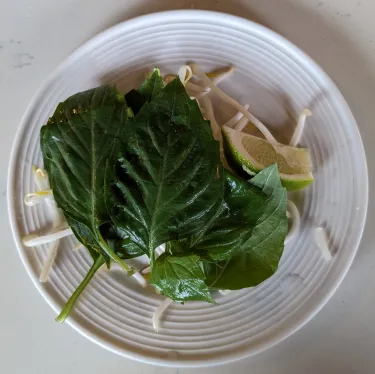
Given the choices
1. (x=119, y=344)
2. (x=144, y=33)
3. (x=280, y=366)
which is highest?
(x=144, y=33)

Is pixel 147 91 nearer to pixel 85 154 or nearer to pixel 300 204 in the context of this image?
pixel 85 154

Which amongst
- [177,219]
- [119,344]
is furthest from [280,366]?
[177,219]

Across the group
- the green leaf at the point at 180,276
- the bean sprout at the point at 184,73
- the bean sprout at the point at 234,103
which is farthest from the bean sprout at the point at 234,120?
the green leaf at the point at 180,276

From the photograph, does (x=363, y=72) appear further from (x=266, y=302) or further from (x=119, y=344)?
(x=119, y=344)

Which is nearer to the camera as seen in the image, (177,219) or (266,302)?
(177,219)

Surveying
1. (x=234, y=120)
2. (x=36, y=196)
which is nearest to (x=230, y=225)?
(x=234, y=120)

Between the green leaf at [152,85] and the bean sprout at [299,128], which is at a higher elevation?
the green leaf at [152,85]

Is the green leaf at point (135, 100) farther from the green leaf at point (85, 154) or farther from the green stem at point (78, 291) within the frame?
the green stem at point (78, 291)

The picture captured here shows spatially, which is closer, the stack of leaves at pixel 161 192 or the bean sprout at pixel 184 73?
the stack of leaves at pixel 161 192
